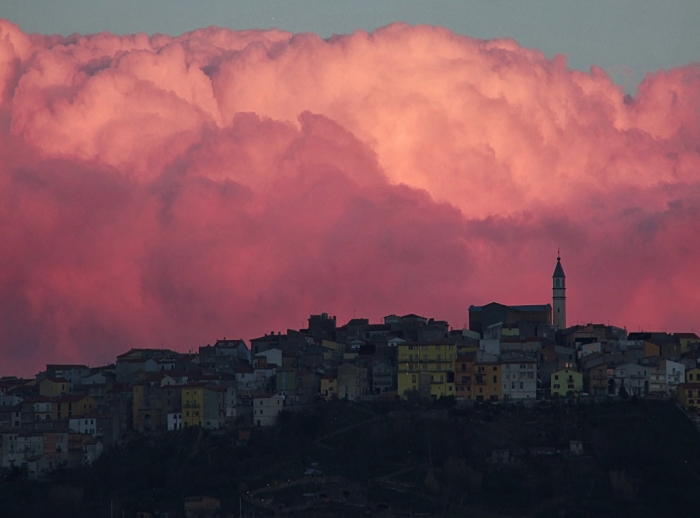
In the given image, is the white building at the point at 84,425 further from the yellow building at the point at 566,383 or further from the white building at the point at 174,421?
the yellow building at the point at 566,383

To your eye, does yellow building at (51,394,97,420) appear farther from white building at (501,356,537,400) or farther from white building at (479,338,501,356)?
white building at (501,356,537,400)

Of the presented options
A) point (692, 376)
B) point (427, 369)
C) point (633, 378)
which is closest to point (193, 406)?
point (427, 369)

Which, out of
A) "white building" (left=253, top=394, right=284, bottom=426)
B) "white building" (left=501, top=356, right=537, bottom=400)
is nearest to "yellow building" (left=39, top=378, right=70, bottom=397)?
"white building" (left=253, top=394, right=284, bottom=426)

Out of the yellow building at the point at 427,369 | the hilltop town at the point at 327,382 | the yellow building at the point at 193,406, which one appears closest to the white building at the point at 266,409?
the hilltop town at the point at 327,382

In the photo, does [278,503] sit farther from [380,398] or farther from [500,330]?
[500,330]

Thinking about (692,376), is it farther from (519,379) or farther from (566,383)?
(519,379)

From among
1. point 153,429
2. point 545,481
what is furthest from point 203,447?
point 545,481
